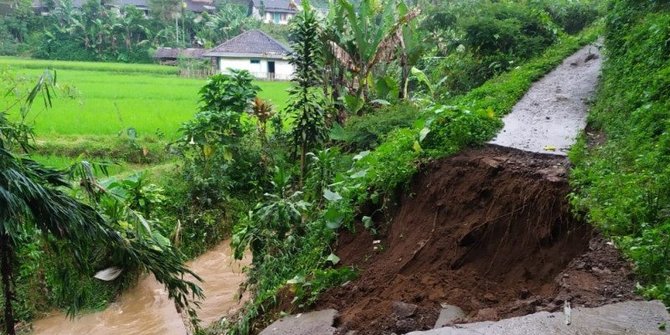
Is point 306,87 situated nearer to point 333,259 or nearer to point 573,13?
point 333,259

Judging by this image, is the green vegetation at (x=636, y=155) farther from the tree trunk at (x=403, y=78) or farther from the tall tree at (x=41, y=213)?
the tree trunk at (x=403, y=78)

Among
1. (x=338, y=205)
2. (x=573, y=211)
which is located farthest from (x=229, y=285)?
(x=573, y=211)

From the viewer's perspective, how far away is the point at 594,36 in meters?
9.75

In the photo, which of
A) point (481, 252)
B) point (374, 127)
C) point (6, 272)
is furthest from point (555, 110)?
point (6, 272)

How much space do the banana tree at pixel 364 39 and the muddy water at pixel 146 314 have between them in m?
3.85

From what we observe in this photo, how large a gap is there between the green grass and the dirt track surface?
16.9ft

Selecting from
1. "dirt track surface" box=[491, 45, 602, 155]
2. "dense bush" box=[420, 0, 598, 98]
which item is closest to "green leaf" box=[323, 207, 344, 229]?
"dirt track surface" box=[491, 45, 602, 155]

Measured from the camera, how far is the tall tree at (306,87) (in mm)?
7664

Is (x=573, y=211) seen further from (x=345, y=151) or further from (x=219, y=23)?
(x=219, y=23)

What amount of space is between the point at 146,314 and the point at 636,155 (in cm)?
574

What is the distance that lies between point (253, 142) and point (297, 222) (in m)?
4.45

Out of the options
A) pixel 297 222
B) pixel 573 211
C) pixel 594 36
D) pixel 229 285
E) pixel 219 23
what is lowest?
pixel 229 285

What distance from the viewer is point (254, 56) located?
88.7ft

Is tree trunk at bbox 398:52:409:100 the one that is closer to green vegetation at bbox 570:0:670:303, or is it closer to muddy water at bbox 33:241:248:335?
green vegetation at bbox 570:0:670:303
